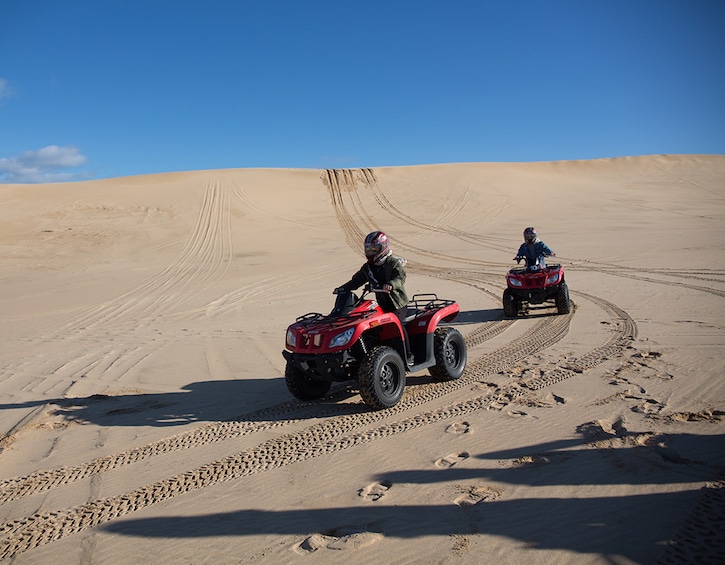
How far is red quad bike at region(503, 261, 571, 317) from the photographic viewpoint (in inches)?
419

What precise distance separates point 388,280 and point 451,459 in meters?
2.45

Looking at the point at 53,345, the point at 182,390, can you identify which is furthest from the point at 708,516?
the point at 53,345

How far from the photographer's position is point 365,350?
5953 mm

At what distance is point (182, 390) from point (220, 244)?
1804cm

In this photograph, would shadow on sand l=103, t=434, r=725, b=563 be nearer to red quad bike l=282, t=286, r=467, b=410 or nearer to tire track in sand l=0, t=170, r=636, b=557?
tire track in sand l=0, t=170, r=636, b=557

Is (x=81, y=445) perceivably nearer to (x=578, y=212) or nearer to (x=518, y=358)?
(x=518, y=358)

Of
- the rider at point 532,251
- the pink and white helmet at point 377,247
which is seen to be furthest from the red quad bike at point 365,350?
the rider at point 532,251

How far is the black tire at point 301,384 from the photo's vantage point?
20.1ft

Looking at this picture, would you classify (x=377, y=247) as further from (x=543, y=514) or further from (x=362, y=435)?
(x=543, y=514)

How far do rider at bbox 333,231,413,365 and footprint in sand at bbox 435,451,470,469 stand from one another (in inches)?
74.3

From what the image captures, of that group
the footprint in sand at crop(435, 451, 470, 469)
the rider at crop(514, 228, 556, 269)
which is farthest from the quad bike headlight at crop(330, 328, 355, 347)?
the rider at crop(514, 228, 556, 269)

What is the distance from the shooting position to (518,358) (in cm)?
756

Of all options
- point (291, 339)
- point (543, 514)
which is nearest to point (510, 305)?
point (291, 339)

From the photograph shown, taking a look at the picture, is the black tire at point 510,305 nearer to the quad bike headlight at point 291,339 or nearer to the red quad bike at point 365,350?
the red quad bike at point 365,350
